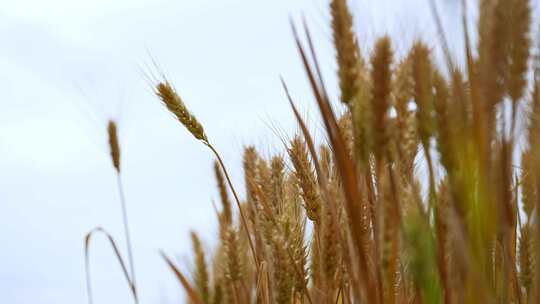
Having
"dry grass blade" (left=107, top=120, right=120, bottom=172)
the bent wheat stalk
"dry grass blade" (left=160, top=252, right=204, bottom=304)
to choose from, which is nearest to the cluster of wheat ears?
"dry grass blade" (left=160, top=252, right=204, bottom=304)

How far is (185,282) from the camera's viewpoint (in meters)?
1.67

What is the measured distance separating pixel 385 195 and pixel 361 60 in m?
0.28

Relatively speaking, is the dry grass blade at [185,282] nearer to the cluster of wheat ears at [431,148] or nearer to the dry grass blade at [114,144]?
the cluster of wheat ears at [431,148]

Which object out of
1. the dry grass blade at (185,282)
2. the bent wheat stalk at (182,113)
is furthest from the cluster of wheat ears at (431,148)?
the bent wheat stalk at (182,113)

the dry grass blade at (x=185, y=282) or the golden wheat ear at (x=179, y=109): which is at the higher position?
the golden wheat ear at (x=179, y=109)

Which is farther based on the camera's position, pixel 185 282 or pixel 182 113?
pixel 182 113

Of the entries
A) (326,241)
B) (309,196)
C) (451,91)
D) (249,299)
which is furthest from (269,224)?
(451,91)

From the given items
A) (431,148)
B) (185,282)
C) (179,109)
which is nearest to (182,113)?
(179,109)

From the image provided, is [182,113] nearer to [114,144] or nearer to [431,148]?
[114,144]

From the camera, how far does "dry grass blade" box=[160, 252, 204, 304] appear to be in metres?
1.60

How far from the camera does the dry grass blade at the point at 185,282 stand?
5.27ft

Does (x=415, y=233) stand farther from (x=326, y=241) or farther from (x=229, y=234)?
(x=229, y=234)

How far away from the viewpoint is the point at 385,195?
41.8 inches

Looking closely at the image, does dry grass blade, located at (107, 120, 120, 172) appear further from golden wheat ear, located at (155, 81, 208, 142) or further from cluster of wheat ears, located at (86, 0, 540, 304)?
cluster of wheat ears, located at (86, 0, 540, 304)
